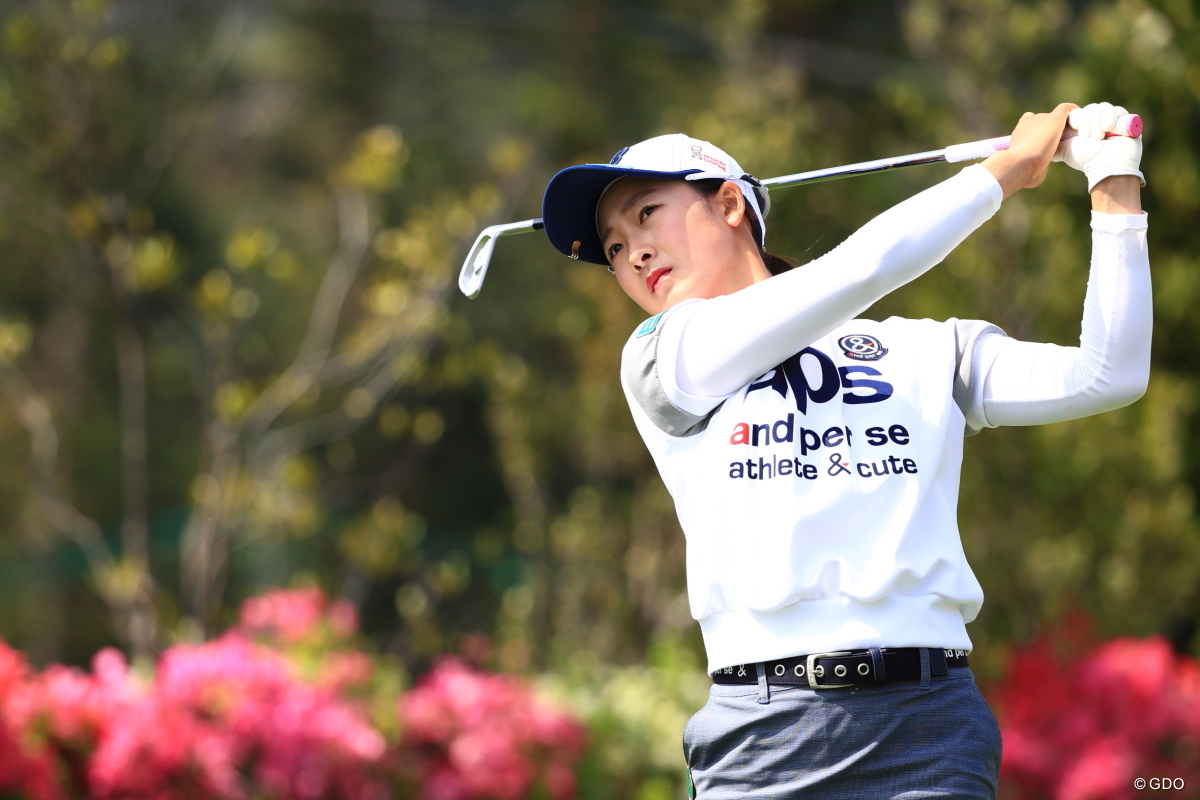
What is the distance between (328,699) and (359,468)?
8064mm

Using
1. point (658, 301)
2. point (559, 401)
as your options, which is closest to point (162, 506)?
point (559, 401)

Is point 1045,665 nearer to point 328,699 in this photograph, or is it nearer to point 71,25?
point 328,699

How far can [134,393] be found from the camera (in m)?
4.96

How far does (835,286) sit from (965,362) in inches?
13.1

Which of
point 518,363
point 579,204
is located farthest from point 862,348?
point 518,363

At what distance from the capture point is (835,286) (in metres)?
1.59

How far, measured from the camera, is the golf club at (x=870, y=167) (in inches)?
67.2

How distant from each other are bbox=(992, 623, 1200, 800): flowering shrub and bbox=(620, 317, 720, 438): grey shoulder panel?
3.25 m

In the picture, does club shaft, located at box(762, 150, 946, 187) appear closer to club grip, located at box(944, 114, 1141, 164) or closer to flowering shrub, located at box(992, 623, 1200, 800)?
club grip, located at box(944, 114, 1141, 164)

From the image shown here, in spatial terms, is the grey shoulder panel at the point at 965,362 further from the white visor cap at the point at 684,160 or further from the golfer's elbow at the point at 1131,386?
the white visor cap at the point at 684,160

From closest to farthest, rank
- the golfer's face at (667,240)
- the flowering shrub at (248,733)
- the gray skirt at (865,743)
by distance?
the gray skirt at (865,743) → the golfer's face at (667,240) → the flowering shrub at (248,733)

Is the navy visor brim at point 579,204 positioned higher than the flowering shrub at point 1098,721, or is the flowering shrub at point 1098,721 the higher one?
the navy visor brim at point 579,204

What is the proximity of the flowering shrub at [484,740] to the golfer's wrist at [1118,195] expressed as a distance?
3280mm

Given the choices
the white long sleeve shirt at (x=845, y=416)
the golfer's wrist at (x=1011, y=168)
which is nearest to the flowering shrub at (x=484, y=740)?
the white long sleeve shirt at (x=845, y=416)
